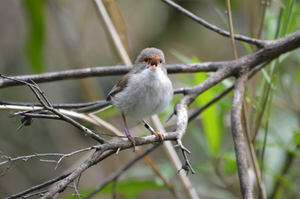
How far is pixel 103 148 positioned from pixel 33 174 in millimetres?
6000

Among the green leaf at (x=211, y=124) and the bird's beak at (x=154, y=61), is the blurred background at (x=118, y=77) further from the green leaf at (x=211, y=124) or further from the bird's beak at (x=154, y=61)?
the bird's beak at (x=154, y=61)

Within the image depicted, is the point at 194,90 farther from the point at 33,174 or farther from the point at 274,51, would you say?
the point at 33,174

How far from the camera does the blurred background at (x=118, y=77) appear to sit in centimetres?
321

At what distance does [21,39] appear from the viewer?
6473 millimetres

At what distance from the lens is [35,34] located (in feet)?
12.2

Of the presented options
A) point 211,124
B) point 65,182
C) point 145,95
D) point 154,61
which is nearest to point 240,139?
point 145,95

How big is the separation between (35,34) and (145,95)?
226cm

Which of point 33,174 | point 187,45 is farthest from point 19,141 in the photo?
point 187,45

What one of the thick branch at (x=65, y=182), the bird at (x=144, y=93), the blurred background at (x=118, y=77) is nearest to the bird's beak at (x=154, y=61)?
the bird at (x=144, y=93)

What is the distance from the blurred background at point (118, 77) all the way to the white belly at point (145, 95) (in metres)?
0.71

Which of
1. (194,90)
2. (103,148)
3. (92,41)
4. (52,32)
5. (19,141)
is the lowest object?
(19,141)

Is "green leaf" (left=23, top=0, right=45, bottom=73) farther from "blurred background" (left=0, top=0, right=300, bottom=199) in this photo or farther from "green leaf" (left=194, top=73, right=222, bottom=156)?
"green leaf" (left=194, top=73, right=222, bottom=156)

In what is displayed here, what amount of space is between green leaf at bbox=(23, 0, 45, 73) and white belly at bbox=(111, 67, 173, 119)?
72.5 inches

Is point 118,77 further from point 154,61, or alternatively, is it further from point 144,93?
point 144,93
